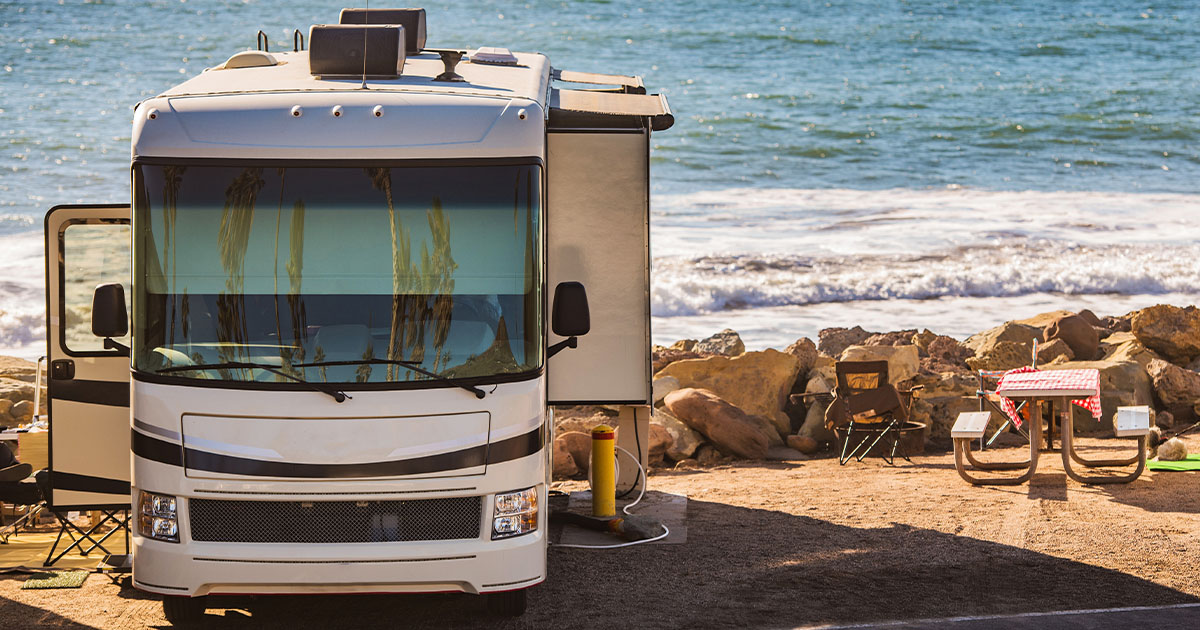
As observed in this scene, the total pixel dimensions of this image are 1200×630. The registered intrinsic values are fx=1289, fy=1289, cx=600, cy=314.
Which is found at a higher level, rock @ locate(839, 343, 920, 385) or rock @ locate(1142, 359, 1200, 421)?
rock @ locate(839, 343, 920, 385)

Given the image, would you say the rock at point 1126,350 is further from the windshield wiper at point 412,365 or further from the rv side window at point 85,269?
the rv side window at point 85,269

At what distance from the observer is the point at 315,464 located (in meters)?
5.86

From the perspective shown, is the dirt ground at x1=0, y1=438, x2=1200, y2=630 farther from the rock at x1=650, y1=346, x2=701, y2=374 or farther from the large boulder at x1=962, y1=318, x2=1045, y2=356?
the large boulder at x1=962, y1=318, x2=1045, y2=356

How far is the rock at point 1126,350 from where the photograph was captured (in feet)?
43.9

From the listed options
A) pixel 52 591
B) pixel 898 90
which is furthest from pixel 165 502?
pixel 898 90

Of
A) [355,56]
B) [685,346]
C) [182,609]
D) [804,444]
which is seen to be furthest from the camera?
[685,346]

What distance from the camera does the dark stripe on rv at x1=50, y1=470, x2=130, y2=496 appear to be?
7438 millimetres

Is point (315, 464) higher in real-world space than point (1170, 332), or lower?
lower

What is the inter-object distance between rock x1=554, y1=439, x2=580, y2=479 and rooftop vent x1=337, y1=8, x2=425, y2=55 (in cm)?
360

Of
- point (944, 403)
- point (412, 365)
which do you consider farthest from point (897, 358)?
point (412, 365)

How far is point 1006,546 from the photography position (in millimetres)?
8086

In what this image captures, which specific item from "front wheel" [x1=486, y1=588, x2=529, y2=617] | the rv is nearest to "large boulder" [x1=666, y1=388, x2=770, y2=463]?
"front wheel" [x1=486, y1=588, x2=529, y2=617]

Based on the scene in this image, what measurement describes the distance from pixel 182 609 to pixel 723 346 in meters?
9.45

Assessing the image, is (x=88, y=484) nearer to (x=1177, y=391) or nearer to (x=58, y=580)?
(x=58, y=580)
